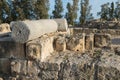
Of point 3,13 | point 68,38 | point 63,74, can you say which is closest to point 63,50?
point 68,38

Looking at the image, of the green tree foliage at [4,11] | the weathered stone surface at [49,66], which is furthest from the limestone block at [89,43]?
the green tree foliage at [4,11]

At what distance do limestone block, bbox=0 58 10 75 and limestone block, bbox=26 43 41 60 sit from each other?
574 mm

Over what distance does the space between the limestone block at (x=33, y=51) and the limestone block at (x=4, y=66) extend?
574 mm

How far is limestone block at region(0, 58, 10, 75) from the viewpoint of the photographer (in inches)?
214

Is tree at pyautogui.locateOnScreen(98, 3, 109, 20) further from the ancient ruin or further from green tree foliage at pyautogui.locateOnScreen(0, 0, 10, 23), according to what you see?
the ancient ruin

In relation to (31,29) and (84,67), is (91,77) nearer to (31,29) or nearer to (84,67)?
(84,67)

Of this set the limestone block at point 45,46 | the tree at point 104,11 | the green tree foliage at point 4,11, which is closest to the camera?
the limestone block at point 45,46

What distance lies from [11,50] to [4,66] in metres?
0.40

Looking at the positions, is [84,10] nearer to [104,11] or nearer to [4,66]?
[104,11]

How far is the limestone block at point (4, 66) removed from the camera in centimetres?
544

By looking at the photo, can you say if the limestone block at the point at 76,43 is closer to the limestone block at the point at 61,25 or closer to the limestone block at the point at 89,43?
the limestone block at the point at 89,43

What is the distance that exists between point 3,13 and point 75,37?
2091 cm

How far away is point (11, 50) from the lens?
5355 mm

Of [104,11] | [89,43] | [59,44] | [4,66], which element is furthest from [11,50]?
[104,11]
